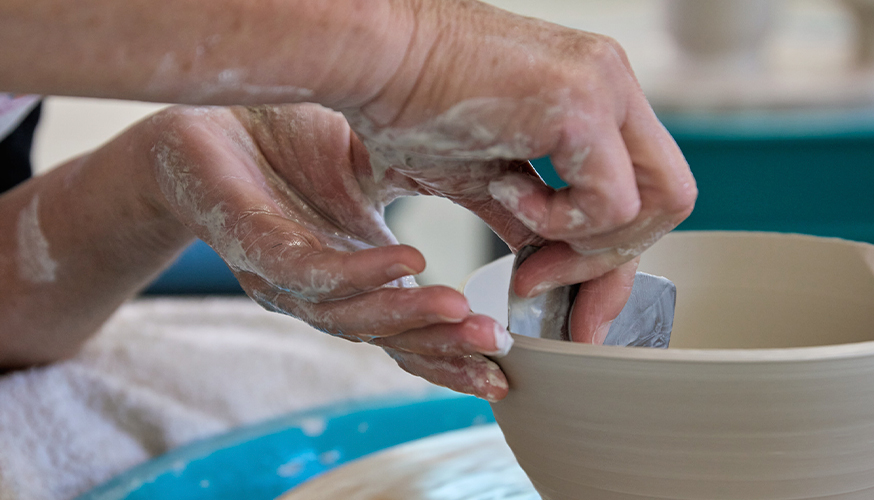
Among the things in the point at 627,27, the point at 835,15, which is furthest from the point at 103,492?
the point at 835,15

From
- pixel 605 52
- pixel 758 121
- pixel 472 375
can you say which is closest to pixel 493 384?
pixel 472 375

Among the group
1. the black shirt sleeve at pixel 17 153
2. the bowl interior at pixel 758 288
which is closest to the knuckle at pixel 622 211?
the bowl interior at pixel 758 288

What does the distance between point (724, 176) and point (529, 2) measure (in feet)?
5.81

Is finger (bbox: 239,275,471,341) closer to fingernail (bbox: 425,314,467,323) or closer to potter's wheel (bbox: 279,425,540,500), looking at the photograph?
fingernail (bbox: 425,314,467,323)

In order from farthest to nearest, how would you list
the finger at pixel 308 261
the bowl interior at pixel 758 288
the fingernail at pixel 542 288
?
the bowl interior at pixel 758 288 < the fingernail at pixel 542 288 < the finger at pixel 308 261

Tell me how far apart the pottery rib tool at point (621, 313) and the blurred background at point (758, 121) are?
118cm

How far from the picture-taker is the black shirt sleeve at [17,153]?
51.7 inches

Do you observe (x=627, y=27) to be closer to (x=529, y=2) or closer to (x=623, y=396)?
(x=529, y=2)

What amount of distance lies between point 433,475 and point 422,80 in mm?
447

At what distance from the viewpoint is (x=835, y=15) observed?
3.30 meters

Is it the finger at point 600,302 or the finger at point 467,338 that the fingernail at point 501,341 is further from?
the finger at point 600,302

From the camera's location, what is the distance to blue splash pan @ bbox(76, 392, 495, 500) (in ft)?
2.68

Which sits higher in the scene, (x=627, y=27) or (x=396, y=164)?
(x=396, y=164)

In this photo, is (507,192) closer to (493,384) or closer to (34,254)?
(493,384)
